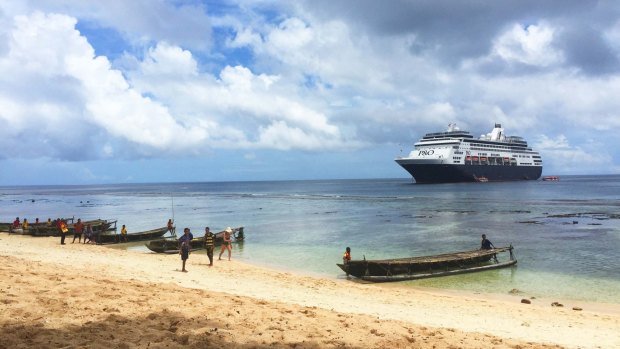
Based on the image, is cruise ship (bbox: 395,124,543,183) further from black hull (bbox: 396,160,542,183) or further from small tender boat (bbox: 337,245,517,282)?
small tender boat (bbox: 337,245,517,282)

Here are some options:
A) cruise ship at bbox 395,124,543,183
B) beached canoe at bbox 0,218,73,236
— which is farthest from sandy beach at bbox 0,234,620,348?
cruise ship at bbox 395,124,543,183

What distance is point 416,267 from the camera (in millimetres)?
20453

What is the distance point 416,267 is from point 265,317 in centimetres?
1234

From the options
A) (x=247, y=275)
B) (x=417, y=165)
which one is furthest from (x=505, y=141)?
(x=247, y=275)

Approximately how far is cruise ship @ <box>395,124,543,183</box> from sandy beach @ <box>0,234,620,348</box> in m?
103

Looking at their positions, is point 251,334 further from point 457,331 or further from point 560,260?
point 560,260

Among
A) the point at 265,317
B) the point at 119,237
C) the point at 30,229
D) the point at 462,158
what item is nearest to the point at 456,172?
the point at 462,158

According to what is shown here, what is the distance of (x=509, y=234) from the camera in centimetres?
3622

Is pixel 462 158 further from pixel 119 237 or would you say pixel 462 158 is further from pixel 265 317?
pixel 265 317

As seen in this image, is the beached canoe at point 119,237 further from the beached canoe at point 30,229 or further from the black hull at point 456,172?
the black hull at point 456,172

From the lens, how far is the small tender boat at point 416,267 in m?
19.6

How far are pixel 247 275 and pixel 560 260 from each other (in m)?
18.3

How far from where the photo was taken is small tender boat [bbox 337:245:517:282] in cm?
1964

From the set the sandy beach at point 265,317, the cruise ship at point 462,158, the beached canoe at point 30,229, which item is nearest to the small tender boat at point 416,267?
the sandy beach at point 265,317
